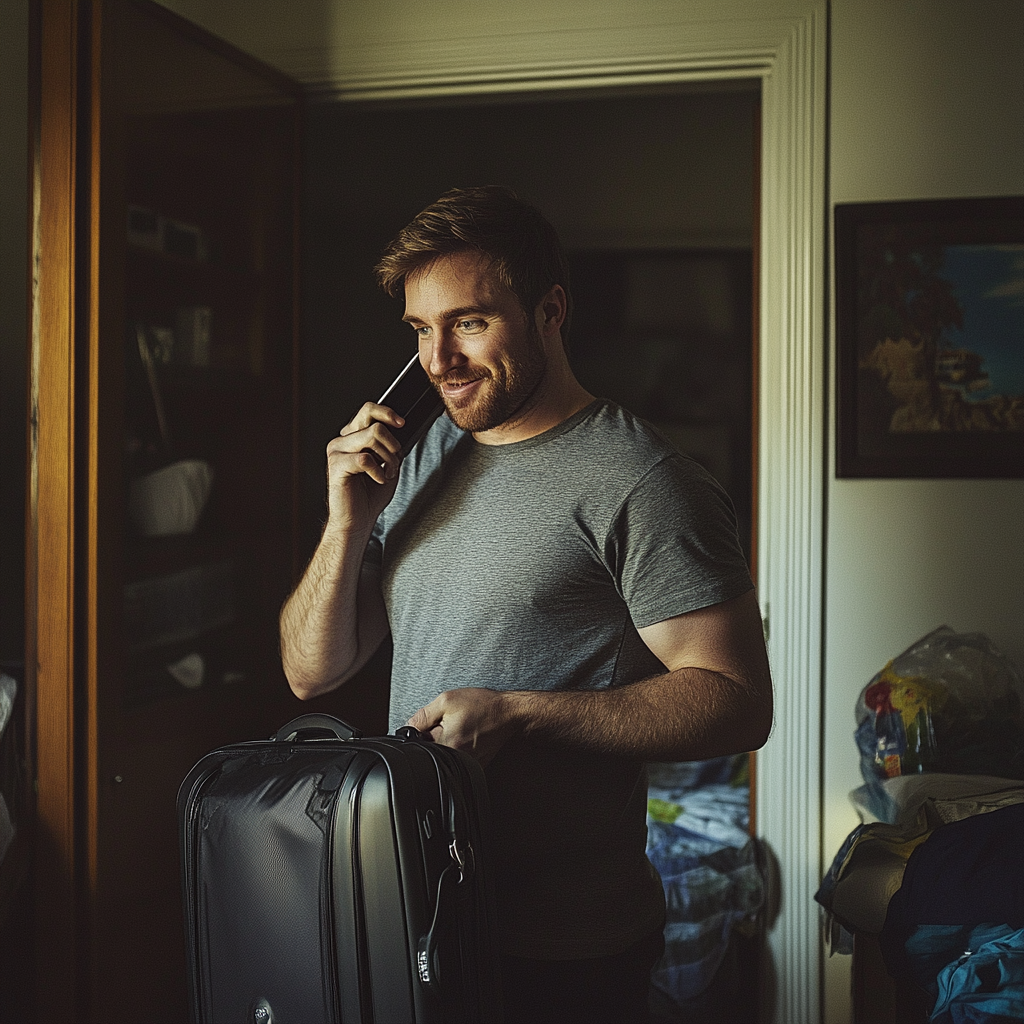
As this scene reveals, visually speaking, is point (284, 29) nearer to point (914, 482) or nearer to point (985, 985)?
point (914, 482)

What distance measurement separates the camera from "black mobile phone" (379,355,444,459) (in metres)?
1.18

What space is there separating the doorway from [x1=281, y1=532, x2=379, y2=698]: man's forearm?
2.34 metres

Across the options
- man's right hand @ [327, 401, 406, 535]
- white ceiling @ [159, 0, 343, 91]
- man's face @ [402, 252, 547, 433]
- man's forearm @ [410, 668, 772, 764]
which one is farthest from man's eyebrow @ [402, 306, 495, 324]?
white ceiling @ [159, 0, 343, 91]

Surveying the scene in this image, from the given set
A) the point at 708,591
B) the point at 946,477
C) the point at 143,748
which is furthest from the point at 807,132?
the point at 143,748

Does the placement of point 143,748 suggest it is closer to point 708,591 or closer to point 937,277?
point 708,591

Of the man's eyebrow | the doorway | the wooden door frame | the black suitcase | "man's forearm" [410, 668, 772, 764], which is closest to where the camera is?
the black suitcase

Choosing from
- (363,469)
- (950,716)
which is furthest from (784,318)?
(363,469)

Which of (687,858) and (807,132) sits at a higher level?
(807,132)

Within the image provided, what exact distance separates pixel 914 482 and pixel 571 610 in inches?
44.3

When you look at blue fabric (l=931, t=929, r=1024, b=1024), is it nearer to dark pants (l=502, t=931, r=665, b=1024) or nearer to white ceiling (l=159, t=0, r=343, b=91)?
dark pants (l=502, t=931, r=665, b=1024)

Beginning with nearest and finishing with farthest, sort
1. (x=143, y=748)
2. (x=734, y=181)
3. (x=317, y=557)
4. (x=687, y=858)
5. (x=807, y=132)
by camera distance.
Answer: (x=317, y=557) → (x=143, y=748) → (x=807, y=132) → (x=687, y=858) → (x=734, y=181)

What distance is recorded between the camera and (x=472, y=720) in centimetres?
98

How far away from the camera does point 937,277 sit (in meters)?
1.89

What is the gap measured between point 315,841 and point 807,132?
1.68 m
